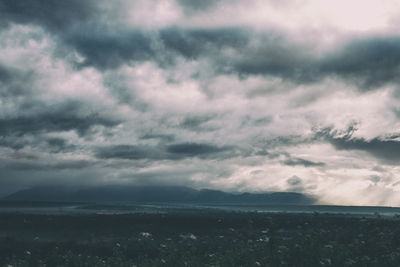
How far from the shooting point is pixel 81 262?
1321 centimetres

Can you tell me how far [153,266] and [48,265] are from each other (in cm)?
586

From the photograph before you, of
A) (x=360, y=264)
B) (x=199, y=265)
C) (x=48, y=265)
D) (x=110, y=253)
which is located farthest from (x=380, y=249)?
(x=110, y=253)

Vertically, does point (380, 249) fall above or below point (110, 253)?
above

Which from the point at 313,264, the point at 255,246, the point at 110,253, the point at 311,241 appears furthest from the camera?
the point at 110,253

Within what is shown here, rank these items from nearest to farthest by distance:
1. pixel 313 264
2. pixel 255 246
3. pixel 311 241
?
pixel 313 264
pixel 311 241
pixel 255 246

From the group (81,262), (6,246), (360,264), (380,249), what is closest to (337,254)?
(360,264)

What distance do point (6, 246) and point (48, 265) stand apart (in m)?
19.6

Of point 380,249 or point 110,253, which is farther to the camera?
point 110,253

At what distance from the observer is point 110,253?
89.4ft

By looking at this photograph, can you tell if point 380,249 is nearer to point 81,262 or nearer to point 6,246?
point 81,262

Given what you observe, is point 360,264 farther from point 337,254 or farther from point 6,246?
point 6,246

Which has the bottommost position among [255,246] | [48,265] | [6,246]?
[6,246]

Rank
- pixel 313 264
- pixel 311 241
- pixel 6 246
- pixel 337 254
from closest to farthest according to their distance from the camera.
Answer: pixel 313 264, pixel 337 254, pixel 311 241, pixel 6 246

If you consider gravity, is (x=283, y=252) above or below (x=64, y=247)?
above
